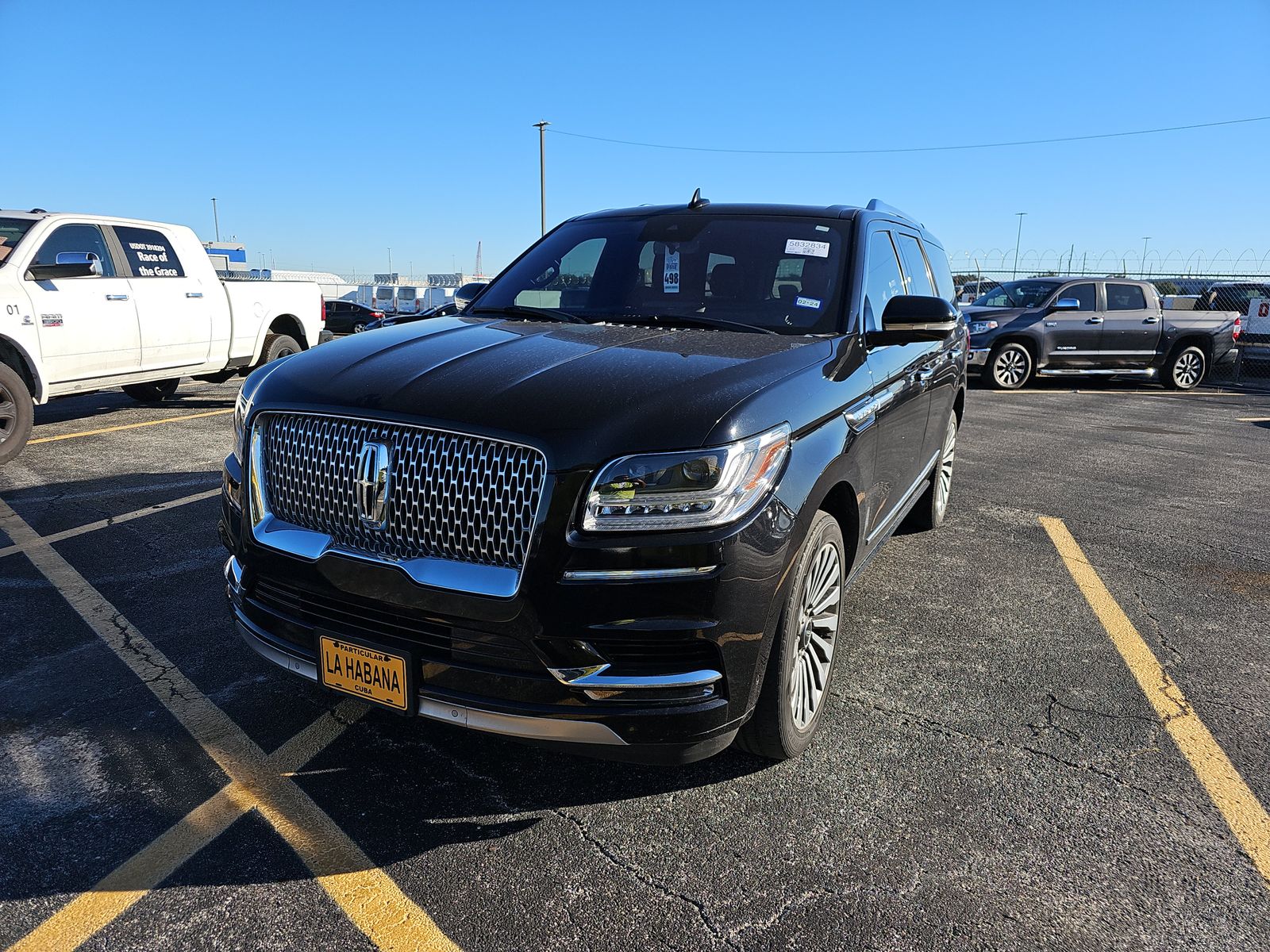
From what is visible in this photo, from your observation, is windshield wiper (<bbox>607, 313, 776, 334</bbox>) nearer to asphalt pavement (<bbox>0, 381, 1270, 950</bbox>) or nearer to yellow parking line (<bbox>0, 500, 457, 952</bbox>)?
asphalt pavement (<bbox>0, 381, 1270, 950</bbox>)

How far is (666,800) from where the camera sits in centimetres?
286

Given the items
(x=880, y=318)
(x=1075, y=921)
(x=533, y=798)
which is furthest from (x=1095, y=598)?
(x=533, y=798)

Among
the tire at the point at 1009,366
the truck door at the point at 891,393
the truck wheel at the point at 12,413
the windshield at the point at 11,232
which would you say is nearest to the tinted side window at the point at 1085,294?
the tire at the point at 1009,366

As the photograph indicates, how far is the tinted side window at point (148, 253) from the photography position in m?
8.85

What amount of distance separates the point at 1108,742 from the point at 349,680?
2695 mm

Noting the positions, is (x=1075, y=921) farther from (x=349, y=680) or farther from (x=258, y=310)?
(x=258, y=310)

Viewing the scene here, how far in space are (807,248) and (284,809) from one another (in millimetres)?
2976

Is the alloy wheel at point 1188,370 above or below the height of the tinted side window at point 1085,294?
below

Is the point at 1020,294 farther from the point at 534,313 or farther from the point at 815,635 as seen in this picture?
the point at 815,635

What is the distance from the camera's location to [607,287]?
409 cm

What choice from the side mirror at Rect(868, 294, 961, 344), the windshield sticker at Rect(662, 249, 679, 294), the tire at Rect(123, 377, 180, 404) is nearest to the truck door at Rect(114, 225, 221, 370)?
the tire at Rect(123, 377, 180, 404)

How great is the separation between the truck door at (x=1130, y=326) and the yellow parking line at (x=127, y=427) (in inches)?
567

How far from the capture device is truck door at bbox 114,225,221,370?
349 inches

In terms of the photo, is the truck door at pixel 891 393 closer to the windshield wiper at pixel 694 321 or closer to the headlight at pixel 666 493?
the windshield wiper at pixel 694 321
